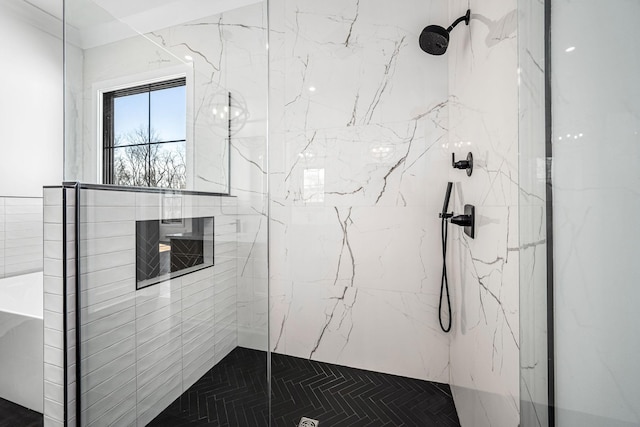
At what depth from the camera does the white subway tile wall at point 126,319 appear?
1.22 m

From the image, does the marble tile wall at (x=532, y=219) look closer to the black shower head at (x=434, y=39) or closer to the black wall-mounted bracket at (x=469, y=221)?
the black wall-mounted bracket at (x=469, y=221)

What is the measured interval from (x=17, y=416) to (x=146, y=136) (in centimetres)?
154

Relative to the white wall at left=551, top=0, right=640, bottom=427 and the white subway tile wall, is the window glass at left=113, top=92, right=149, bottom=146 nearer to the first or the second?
the white subway tile wall

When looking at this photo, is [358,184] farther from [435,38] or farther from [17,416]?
A: [17,416]

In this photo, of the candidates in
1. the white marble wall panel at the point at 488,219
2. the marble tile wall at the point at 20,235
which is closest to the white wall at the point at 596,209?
the white marble wall panel at the point at 488,219

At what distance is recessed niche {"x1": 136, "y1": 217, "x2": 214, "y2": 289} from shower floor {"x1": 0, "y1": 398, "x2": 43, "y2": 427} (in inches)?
35.5

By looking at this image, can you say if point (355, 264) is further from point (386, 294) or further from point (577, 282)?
point (577, 282)

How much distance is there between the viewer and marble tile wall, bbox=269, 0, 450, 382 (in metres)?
1.82

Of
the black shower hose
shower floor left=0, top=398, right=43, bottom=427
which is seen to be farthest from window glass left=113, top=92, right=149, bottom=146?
the black shower hose

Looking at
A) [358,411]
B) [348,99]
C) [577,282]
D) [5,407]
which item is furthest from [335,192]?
[5,407]

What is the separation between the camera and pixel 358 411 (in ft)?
5.24

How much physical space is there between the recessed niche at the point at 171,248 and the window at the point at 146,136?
0.60ft

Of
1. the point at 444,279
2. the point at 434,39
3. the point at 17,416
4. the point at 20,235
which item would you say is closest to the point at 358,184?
A: the point at 444,279

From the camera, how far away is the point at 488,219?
109 centimetres
